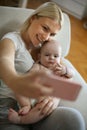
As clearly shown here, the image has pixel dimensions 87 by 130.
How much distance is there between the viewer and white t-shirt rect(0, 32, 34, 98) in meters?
1.20

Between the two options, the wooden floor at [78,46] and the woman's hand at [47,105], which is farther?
the wooden floor at [78,46]

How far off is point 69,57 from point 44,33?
4.25 ft

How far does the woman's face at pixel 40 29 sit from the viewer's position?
1232 mm

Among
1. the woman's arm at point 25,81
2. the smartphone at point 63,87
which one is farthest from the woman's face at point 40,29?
the smartphone at point 63,87

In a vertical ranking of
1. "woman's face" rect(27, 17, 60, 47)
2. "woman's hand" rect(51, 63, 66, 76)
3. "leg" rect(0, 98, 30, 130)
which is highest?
"woman's face" rect(27, 17, 60, 47)

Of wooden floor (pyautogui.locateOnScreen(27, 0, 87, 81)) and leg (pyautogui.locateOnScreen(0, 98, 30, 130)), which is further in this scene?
wooden floor (pyautogui.locateOnScreen(27, 0, 87, 81))

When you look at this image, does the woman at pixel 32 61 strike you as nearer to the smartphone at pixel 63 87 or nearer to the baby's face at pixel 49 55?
the baby's face at pixel 49 55

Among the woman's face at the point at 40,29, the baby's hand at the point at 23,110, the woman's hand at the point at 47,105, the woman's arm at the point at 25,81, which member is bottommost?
the baby's hand at the point at 23,110

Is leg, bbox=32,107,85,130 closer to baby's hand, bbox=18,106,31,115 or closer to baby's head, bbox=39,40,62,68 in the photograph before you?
baby's hand, bbox=18,106,31,115

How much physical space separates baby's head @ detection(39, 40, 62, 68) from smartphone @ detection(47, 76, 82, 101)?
618 millimetres

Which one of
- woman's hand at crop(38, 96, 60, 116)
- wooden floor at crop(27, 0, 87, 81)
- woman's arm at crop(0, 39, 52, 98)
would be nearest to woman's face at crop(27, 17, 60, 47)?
woman's hand at crop(38, 96, 60, 116)

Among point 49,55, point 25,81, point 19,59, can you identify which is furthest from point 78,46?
point 25,81

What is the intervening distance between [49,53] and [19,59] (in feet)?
0.50

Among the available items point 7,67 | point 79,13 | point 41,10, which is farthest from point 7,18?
point 79,13
